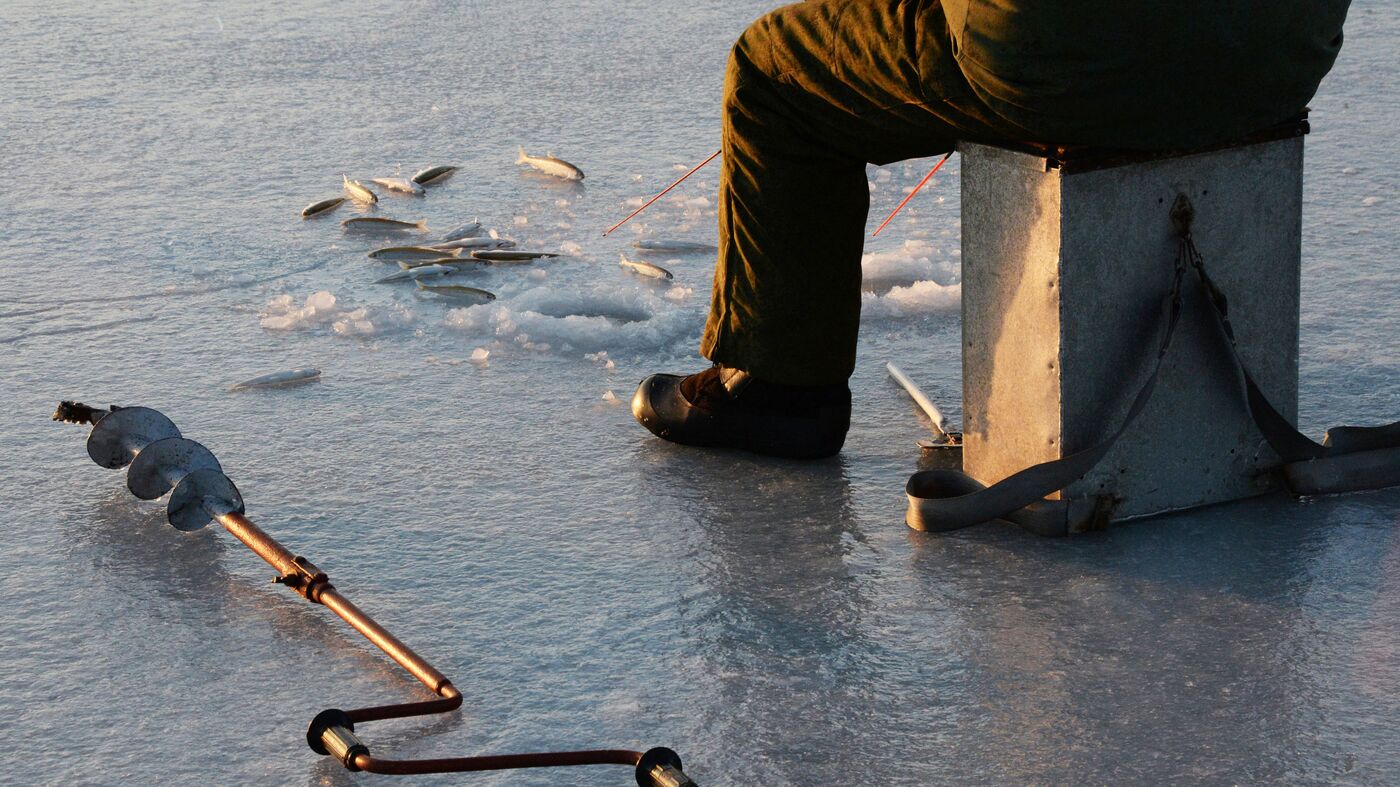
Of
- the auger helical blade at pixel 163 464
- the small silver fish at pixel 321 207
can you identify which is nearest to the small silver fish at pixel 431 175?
the small silver fish at pixel 321 207

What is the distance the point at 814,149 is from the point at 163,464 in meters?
1.28

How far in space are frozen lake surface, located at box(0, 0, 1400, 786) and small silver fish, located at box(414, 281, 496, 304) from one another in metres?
0.07

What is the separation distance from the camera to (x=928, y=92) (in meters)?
2.74

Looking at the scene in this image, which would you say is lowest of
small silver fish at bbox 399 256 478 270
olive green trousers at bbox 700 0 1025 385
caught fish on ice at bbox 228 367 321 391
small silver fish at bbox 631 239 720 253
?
small silver fish at bbox 631 239 720 253

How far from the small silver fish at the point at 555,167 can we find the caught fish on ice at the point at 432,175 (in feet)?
0.81

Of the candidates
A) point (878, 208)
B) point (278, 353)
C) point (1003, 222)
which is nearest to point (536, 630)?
point (1003, 222)

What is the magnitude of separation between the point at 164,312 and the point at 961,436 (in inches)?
81.4

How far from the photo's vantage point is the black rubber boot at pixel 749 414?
3.21m

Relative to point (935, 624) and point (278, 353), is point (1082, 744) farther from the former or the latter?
point (278, 353)

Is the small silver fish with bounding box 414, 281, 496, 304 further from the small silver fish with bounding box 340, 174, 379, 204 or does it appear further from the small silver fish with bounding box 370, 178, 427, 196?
the small silver fish with bounding box 370, 178, 427, 196

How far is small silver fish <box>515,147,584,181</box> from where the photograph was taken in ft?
17.0

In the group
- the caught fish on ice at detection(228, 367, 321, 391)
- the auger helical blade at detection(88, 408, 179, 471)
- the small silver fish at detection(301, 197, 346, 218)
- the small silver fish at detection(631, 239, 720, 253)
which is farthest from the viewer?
the small silver fish at detection(301, 197, 346, 218)

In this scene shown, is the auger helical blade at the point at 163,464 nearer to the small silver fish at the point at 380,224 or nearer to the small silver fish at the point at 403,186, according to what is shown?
the small silver fish at the point at 380,224

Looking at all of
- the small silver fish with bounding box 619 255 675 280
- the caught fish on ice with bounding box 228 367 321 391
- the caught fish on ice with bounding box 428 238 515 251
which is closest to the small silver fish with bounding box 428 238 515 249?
the caught fish on ice with bounding box 428 238 515 251
